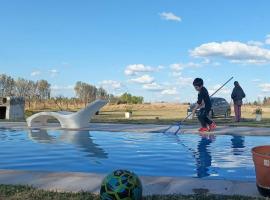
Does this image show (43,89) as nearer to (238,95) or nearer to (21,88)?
(21,88)

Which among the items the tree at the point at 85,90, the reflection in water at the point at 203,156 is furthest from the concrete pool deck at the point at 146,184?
the tree at the point at 85,90

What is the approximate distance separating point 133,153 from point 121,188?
5940 mm

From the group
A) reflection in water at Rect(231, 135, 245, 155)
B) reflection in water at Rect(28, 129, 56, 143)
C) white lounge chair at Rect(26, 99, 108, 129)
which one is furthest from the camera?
white lounge chair at Rect(26, 99, 108, 129)

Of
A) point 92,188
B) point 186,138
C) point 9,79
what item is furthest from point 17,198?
Answer: point 9,79

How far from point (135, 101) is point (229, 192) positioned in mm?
67350

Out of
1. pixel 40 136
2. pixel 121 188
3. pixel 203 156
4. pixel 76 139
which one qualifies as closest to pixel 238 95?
pixel 76 139

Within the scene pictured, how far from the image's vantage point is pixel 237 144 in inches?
504

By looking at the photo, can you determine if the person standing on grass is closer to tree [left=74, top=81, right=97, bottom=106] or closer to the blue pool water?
the blue pool water

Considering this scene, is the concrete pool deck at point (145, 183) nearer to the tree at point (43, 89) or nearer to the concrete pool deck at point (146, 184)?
the concrete pool deck at point (146, 184)

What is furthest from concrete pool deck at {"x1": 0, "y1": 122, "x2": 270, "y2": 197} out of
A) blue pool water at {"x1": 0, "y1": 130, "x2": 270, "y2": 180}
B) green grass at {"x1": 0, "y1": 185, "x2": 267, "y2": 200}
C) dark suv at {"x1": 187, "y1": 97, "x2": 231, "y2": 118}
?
dark suv at {"x1": 187, "y1": 97, "x2": 231, "y2": 118}

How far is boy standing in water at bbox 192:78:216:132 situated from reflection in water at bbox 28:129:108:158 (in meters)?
3.99

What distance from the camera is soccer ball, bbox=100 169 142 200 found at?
15.6ft

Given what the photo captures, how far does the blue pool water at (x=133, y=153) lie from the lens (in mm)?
8359

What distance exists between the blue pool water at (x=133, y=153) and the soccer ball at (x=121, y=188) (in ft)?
9.39
